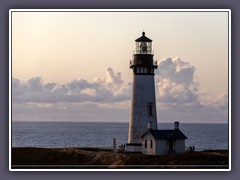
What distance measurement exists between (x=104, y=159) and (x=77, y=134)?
9.52 m

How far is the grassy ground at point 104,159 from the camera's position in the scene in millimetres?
15023

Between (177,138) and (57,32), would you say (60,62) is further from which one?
(177,138)

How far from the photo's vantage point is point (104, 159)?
1625cm

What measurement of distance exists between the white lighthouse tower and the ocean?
26 centimetres

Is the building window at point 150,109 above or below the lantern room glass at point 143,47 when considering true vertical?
below

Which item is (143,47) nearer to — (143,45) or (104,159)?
(143,45)

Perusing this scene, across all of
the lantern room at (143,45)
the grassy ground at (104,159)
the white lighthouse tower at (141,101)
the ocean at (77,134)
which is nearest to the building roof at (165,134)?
the ocean at (77,134)

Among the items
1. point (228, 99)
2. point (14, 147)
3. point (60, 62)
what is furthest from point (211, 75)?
point (14, 147)

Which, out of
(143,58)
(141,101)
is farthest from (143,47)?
(141,101)

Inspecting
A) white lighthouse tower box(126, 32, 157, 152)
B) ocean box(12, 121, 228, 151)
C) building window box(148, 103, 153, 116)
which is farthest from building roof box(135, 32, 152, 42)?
building window box(148, 103, 153, 116)

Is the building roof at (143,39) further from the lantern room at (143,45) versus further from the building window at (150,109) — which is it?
the building window at (150,109)

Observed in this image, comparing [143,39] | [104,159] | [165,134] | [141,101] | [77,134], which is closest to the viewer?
[143,39]

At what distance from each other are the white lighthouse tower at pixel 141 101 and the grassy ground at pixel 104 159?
97cm

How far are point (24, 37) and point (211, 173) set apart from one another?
13.9 feet
